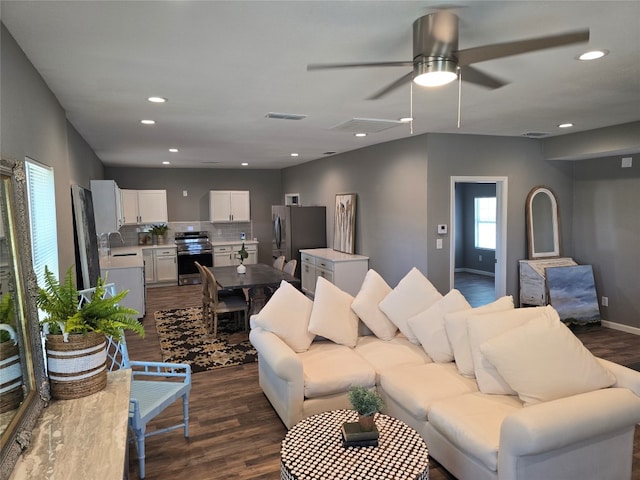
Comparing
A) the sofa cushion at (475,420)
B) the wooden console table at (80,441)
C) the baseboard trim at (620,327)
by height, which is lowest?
the baseboard trim at (620,327)

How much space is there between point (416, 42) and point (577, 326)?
4.98 metres

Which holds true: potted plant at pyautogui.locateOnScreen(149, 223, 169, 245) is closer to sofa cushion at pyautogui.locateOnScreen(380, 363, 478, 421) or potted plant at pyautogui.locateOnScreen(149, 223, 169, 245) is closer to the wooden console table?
sofa cushion at pyautogui.locateOnScreen(380, 363, 478, 421)

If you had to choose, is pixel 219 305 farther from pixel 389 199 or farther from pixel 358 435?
pixel 358 435

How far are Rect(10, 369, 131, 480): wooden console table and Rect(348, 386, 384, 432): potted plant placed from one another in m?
1.04

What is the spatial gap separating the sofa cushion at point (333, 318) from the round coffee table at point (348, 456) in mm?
1222

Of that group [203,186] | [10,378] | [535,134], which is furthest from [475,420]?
[203,186]

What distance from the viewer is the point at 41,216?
2.68 metres

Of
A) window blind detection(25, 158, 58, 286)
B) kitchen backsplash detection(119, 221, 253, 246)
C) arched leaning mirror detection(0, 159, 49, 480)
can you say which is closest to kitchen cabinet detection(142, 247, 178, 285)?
kitchen backsplash detection(119, 221, 253, 246)

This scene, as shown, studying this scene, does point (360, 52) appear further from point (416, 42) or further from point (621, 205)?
point (621, 205)

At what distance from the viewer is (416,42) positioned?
77.7 inches

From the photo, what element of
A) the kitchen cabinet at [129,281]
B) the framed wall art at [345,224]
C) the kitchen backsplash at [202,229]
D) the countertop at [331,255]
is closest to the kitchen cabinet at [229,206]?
the kitchen backsplash at [202,229]

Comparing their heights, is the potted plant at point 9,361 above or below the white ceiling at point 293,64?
below

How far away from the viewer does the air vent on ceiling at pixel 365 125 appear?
13.9 feet

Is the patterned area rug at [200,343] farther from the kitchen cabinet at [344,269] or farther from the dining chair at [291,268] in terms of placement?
the kitchen cabinet at [344,269]
